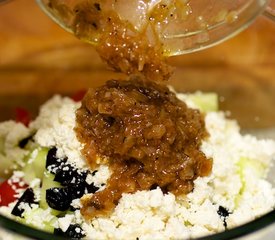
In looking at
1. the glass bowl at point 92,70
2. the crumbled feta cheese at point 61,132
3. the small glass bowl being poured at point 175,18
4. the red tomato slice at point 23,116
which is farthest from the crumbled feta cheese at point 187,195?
the small glass bowl being poured at point 175,18

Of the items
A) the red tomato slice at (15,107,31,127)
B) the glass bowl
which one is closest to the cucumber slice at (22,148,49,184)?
the red tomato slice at (15,107,31,127)

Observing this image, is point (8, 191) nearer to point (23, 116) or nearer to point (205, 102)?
point (23, 116)

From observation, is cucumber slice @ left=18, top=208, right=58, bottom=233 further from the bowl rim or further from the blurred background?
the blurred background

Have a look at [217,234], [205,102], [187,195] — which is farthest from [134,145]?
[205,102]

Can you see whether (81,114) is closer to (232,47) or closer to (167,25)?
(167,25)

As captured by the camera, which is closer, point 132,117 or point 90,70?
point 132,117

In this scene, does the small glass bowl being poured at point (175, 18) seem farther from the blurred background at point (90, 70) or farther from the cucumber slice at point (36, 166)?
the blurred background at point (90, 70)

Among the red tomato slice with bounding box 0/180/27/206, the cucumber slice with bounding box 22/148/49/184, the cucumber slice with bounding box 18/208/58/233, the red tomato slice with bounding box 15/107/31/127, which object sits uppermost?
the red tomato slice with bounding box 15/107/31/127
